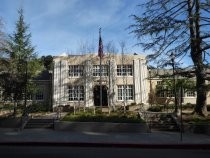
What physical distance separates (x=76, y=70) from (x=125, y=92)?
665cm

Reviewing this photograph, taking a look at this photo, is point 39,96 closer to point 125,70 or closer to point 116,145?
point 125,70

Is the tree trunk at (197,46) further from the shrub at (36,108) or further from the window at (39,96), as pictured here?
the window at (39,96)

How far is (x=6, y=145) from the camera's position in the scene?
798 inches

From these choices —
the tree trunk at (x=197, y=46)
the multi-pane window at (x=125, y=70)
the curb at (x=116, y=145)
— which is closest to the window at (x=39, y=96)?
the multi-pane window at (x=125, y=70)

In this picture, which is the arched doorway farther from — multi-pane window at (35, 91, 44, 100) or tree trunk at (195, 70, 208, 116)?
tree trunk at (195, 70, 208, 116)

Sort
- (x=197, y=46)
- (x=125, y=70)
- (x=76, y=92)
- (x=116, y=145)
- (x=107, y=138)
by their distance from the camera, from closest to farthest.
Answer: (x=116, y=145) < (x=107, y=138) < (x=197, y=46) < (x=76, y=92) < (x=125, y=70)

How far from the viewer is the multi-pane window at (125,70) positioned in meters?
50.8

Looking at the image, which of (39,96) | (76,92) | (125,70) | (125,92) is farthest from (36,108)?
(125,70)

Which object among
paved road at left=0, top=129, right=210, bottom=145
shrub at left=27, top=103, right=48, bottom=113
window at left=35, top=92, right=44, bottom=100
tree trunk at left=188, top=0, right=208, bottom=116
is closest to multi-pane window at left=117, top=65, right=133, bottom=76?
shrub at left=27, top=103, right=48, bottom=113

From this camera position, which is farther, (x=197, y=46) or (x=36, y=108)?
(x=36, y=108)

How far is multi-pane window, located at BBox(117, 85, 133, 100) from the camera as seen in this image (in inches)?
1978

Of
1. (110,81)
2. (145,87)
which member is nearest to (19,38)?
(110,81)

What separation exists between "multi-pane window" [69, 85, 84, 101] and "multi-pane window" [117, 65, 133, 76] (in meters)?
5.03

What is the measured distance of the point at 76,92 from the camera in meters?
50.5
